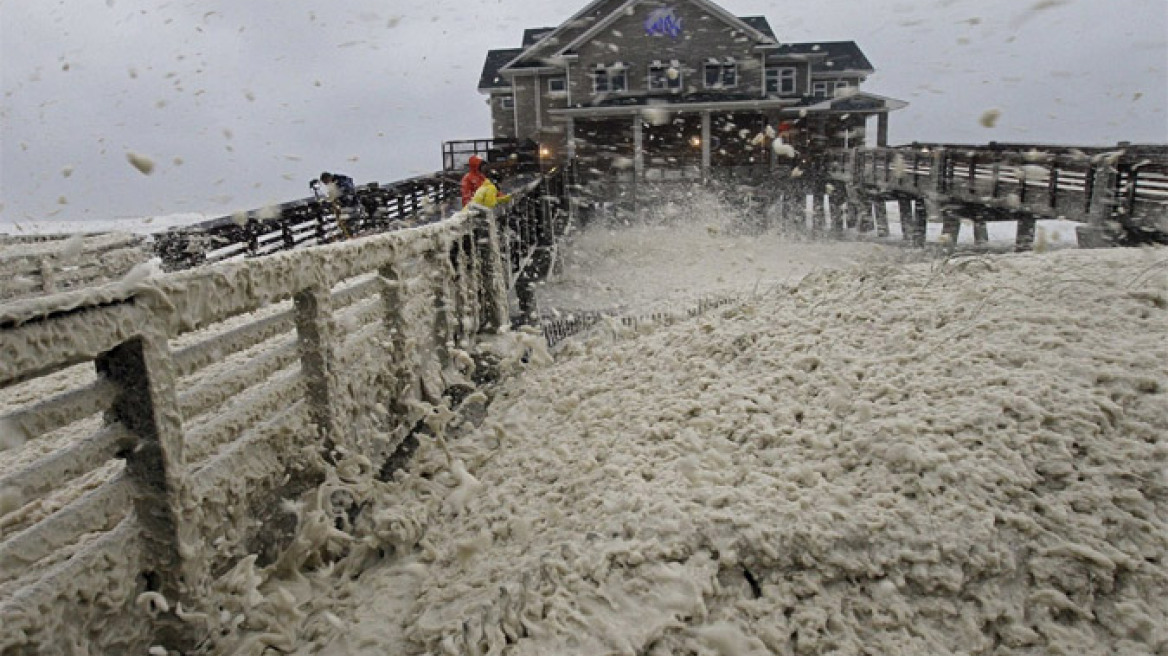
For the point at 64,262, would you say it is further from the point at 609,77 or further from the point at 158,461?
the point at 609,77

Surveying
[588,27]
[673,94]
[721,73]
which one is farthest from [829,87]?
[588,27]

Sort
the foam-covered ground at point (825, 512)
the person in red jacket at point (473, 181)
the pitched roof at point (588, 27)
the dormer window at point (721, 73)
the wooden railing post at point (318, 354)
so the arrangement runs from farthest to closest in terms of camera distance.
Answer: the dormer window at point (721, 73)
the pitched roof at point (588, 27)
the person in red jacket at point (473, 181)
the wooden railing post at point (318, 354)
the foam-covered ground at point (825, 512)

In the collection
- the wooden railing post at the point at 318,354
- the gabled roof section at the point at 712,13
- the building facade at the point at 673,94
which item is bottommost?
the wooden railing post at the point at 318,354

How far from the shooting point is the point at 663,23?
33.2 meters

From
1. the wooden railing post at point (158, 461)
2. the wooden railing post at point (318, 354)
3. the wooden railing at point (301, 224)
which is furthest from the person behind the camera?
the wooden railing at point (301, 224)

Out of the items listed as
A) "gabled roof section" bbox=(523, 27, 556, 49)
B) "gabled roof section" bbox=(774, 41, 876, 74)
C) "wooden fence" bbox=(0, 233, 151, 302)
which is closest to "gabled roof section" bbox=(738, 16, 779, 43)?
"gabled roof section" bbox=(774, 41, 876, 74)

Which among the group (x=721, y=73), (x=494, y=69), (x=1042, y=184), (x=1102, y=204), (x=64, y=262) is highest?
(x=494, y=69)

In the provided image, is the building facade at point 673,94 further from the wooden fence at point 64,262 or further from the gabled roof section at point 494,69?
the wooden fence at point 64,262

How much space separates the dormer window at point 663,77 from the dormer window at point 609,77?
1146mm

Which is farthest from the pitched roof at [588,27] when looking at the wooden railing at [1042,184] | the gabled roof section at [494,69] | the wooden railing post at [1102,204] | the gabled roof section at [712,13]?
the wooden railing post at [1102,204]

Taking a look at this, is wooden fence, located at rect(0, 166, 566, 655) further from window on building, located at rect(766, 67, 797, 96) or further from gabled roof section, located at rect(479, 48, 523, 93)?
gabled roof section, located at rect(479, 48, 523, 93)

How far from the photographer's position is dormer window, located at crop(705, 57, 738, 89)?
1307 inches

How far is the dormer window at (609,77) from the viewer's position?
3322cm

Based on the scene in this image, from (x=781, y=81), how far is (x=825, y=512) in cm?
3863
